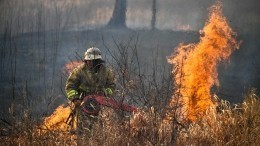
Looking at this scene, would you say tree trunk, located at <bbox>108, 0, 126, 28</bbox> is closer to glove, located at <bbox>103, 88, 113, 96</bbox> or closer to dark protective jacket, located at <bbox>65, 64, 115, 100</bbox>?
dark protective jacket, located at <bbox>65, 64, 115, 100</bbox>

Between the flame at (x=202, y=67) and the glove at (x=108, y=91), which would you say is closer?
the glove at (x=108, y=91)

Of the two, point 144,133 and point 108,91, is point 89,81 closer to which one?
point 108,91

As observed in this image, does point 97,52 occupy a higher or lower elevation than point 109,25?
lower

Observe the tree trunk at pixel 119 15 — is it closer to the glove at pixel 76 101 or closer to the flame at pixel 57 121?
the flame at pixel 57 121

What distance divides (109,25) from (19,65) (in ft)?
18.9

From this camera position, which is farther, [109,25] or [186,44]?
[109,25]

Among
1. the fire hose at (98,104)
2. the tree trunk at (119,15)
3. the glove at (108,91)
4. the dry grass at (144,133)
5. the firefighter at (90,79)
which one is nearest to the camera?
the dry grass at (144,133)

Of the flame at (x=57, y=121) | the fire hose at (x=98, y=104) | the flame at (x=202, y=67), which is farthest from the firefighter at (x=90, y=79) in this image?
the flame at (x=202, y=67)

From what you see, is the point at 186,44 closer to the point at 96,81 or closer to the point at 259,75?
the point at 259,75

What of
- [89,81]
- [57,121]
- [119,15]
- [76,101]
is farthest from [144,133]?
[119,15]

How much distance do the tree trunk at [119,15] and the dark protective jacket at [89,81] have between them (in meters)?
16.1

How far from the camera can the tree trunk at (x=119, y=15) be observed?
26.0 m

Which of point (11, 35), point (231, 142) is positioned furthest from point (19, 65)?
point (231, 142)

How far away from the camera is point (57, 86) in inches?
846
